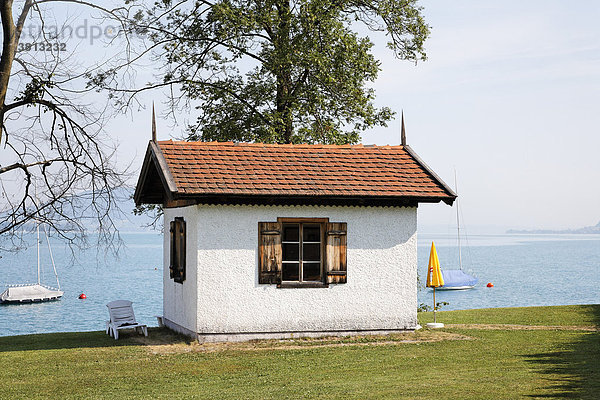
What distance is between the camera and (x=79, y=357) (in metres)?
14.1

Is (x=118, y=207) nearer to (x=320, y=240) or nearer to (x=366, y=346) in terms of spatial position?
(x=320, y=240)

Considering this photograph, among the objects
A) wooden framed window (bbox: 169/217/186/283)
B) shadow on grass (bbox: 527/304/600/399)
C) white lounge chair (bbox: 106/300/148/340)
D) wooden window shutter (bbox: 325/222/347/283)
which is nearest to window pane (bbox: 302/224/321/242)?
wooden window shutter (bbox: 325/222/347/283)

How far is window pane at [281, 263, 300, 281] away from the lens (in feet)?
50.7

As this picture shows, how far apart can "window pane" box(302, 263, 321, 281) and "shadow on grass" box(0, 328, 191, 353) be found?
2.70 metres

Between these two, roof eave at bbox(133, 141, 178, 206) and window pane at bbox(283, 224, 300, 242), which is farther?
window pane at bbox(283, 224, 300, 242)

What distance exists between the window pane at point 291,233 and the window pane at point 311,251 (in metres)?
0.25

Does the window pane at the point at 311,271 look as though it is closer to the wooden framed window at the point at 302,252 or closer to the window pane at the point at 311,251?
the wooden framed window at the point at 302,252

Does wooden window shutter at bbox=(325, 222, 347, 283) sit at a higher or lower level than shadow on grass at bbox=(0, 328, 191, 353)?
higher

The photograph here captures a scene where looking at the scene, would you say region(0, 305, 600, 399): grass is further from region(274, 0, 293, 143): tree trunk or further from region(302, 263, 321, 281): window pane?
region(274, 0, 293, 143): tree trunk

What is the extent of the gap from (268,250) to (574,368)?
20.3ft

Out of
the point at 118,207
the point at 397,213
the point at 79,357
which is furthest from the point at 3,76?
the point at 397,213

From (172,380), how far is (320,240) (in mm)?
4912

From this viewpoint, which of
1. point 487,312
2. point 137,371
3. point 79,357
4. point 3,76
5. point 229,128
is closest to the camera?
point 137,371

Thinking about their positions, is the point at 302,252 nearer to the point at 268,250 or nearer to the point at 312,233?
the point at 312,233
